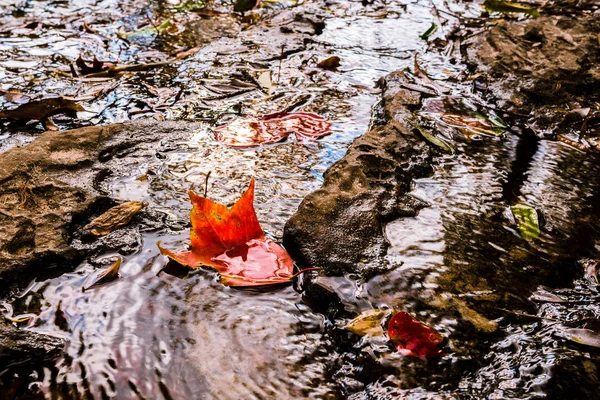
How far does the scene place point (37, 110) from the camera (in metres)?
2.39

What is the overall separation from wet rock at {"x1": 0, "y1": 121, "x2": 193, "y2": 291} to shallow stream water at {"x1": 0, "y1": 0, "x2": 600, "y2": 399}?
73 mm

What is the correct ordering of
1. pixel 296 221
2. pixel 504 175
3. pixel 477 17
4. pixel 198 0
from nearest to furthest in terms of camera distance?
1. pixel 296 221
2. pixel 504 175
3. pixel 477 17
4. pixel 198 0

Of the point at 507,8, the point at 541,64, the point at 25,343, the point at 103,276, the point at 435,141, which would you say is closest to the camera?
the point at 25,343

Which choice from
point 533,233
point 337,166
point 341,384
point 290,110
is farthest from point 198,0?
point 341,384

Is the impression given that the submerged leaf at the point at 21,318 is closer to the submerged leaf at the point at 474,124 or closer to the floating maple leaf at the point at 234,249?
the floating maple leaf at the point at 234,249

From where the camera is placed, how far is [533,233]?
5.81 ft

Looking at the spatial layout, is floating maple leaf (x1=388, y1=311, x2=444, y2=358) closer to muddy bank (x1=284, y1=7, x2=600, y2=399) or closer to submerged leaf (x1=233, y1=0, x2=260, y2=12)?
muddy bank (x1=284, y1=7, x2=600, y2=399)

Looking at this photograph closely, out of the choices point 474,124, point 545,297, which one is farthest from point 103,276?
point 474,124

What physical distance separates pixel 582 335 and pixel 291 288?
0.85 metres

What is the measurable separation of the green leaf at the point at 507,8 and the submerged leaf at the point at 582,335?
3.18 metres

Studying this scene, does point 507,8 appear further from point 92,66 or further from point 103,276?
point 103,276

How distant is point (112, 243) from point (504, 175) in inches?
64.3

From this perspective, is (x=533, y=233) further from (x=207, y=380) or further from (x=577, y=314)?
(x=207, y=380)

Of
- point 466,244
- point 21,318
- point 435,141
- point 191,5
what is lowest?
point 21,318
